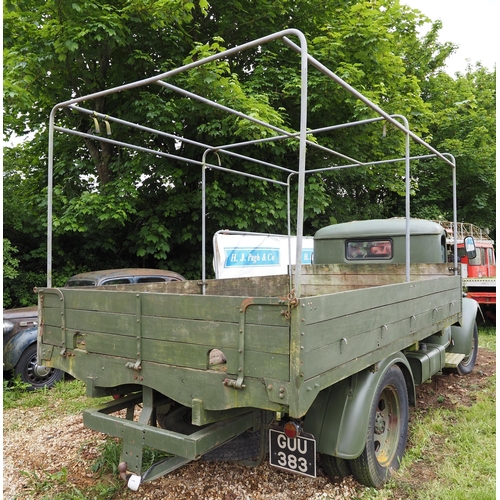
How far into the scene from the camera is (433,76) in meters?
15.3

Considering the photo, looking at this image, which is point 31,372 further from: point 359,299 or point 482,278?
point 482,278

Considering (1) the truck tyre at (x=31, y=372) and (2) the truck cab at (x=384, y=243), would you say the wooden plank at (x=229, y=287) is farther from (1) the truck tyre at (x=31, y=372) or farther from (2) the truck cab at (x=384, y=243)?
(1) the truck tyre at (x=31, y=372)

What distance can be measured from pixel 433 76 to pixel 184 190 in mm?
11337

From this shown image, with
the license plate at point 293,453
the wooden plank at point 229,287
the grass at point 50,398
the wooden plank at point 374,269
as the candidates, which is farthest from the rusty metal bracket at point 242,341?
the wooden plank at point 374,269

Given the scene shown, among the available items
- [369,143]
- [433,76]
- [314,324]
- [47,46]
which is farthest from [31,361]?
[433,76]

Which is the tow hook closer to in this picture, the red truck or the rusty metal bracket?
the rusty metal bracket

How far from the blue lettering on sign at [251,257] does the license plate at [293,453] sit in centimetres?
464

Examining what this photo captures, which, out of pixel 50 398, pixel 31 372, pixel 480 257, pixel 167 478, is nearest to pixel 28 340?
pixel 31 372

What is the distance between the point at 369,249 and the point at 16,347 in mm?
4330

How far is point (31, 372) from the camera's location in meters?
5.23

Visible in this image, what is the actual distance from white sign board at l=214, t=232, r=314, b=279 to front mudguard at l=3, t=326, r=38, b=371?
2.79 meters

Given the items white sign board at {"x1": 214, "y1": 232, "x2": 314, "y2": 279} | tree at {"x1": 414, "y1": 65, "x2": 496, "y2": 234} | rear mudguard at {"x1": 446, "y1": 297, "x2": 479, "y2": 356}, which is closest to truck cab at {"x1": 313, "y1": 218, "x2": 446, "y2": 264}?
rear mudguard at {"x1": 446, "y1": 297, "x2": 479, "y2": 356}

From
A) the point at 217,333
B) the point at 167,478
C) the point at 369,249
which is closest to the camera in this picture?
the point at 217,333

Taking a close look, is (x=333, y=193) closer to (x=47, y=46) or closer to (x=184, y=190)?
(x=184, y=190)
